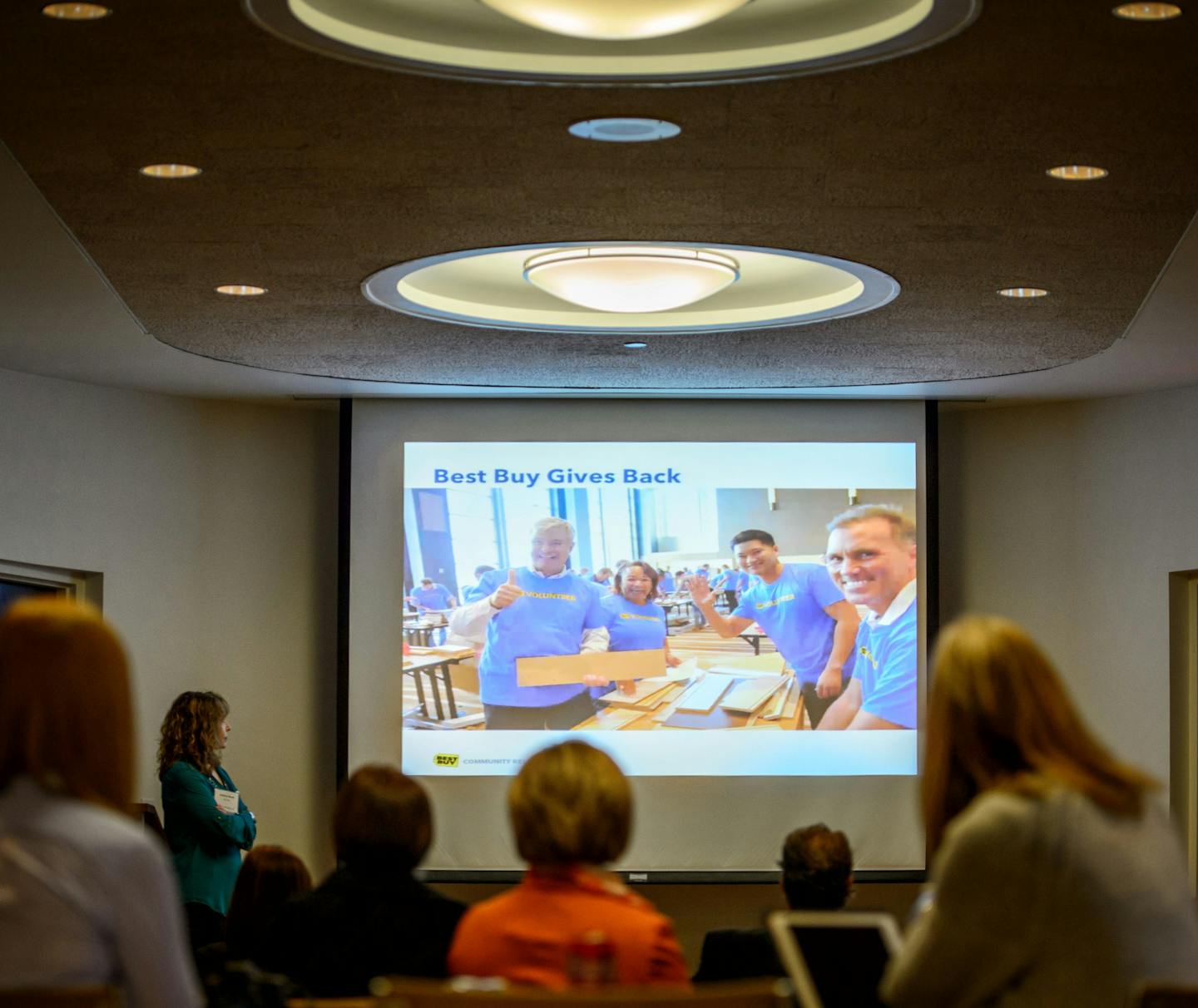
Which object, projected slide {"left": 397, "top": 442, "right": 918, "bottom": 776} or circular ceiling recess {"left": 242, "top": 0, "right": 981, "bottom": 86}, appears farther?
projected slide {"left": 397, "top": 442, "right": 918, "bottom": 776}

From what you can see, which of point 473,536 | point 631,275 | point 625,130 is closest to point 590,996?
point 625,130

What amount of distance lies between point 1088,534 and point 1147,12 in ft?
19.1

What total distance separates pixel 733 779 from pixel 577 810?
6246mm

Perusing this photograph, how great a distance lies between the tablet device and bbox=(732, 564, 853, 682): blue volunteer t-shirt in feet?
20.4

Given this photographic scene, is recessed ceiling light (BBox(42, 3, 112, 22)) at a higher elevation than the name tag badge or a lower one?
higher

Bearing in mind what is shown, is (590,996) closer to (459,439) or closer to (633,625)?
(633,625)

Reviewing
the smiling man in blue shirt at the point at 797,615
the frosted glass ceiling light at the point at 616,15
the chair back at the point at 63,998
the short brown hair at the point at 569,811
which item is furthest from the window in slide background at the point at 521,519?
the chair back at the point at 63,998

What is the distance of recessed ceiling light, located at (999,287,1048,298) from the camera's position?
20.3ft

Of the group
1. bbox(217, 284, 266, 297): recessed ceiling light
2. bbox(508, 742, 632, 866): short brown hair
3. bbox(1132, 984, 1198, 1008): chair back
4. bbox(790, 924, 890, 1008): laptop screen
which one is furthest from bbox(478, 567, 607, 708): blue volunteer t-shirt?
bbox(1132, 984, 1198, 1008): chair back

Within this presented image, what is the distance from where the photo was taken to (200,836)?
253 inches

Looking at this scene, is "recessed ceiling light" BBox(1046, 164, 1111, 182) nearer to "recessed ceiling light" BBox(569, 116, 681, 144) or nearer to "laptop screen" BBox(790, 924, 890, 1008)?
"recessed ceiling light" BBox(569, 116, 681, 144)

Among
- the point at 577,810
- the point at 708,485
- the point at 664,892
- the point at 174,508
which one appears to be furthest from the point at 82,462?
the point at 577,810

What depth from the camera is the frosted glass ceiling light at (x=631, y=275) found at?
6285mm

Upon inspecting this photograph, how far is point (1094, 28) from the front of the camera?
11.7ft
